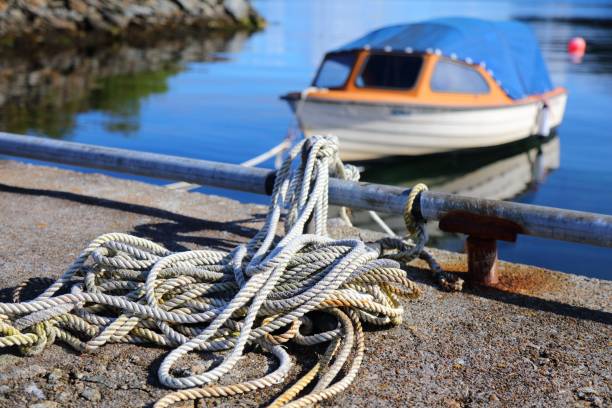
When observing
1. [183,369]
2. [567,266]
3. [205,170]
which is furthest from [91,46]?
[183,369]

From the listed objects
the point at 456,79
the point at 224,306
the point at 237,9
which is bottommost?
the point at 237,9

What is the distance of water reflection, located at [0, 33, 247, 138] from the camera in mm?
16391

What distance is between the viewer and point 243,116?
17438 mm

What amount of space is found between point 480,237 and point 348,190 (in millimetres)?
760

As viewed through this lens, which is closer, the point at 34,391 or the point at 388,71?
the point at 34,391

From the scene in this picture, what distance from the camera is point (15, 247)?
4.00 metres

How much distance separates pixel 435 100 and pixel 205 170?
8.01 meters

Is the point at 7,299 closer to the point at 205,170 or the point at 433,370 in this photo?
the point at 205,170

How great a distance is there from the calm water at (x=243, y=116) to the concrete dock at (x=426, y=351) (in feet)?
17.0

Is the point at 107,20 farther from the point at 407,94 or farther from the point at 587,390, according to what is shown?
the point at 587,390

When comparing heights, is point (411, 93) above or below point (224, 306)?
below

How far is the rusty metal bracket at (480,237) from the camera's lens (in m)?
3.49

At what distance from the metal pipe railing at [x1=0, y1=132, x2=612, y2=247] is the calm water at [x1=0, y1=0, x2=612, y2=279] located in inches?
204

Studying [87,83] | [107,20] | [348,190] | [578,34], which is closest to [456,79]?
[348,190]
